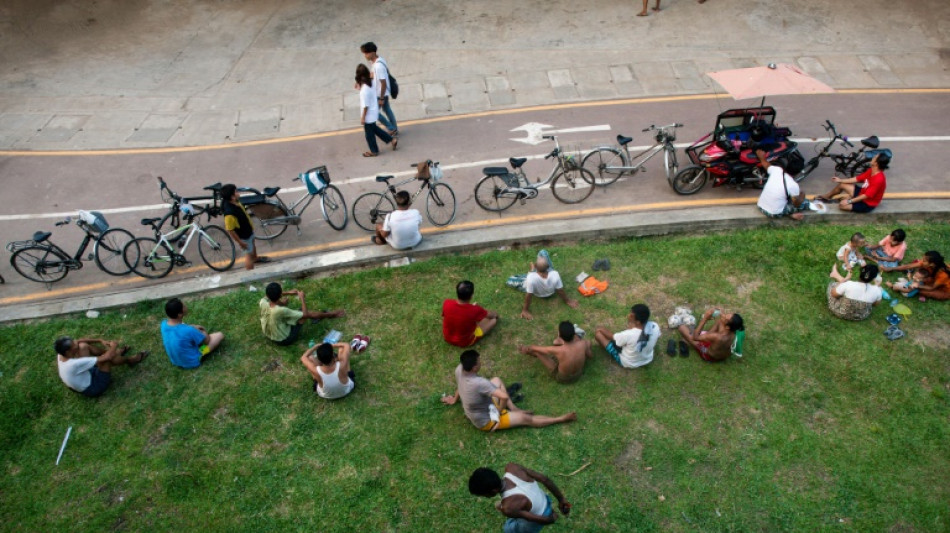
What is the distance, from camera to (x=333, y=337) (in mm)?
8398

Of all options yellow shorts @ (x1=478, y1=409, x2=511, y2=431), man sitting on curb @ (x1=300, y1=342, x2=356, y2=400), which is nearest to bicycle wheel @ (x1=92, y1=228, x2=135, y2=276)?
man sitting on curb @ (x1=300, y1=342, x2=356, y2=400)

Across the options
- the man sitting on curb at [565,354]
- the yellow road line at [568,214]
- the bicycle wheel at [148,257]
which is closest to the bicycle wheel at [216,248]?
the yellow road line at [568,214]

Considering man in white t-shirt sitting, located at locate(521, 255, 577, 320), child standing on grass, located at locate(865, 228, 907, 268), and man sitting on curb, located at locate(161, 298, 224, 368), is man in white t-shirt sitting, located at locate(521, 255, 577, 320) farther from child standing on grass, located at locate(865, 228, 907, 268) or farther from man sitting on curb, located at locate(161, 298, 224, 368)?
child standing on grass, located at locate(865, 228, 907, 268)

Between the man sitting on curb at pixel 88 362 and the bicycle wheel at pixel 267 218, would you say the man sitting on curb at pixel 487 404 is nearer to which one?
the man sitting on curb at pixel 88 362

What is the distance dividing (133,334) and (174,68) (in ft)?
32.5

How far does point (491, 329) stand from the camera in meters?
8.41

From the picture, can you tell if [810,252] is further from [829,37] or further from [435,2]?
[435,2]

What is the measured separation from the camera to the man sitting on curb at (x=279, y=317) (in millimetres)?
8008

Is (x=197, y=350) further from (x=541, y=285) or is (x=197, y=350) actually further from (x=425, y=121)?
(x=425, y=121)

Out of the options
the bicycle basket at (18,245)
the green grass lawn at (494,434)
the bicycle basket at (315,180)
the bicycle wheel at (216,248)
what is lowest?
the green grass lawn at (494,434)

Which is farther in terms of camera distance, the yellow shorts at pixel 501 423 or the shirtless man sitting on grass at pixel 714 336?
the shirtless man sitting on grass at pixel 714 336

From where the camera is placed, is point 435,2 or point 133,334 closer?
point 133,334

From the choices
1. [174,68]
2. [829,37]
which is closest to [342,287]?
[174,68]

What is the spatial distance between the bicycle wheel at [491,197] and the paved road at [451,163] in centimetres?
16
